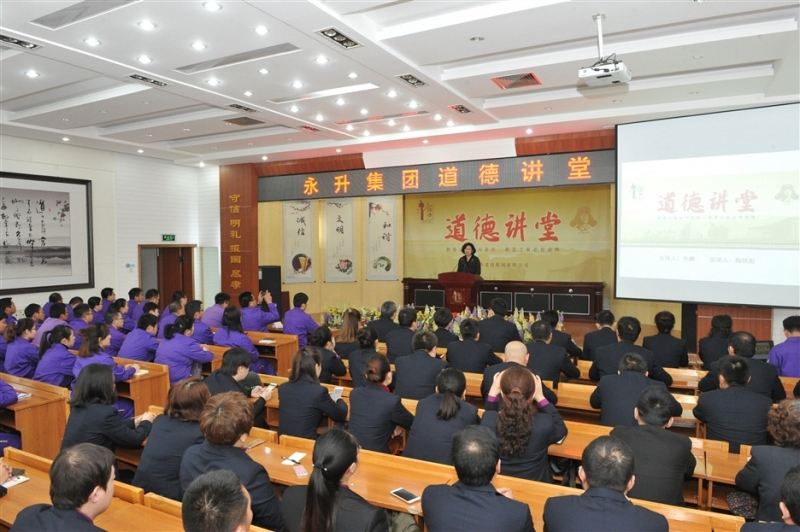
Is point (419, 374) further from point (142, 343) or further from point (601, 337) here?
point (142, 343)

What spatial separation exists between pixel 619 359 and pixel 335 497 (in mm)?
3183

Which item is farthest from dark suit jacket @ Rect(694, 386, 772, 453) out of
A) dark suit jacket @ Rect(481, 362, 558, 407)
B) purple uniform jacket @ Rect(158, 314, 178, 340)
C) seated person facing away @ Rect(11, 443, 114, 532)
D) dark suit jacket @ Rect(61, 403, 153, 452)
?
purple uniform jacket @ Rect(158, 314, 178, 340)

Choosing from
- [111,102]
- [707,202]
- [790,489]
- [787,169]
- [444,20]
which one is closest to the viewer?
[790,489]

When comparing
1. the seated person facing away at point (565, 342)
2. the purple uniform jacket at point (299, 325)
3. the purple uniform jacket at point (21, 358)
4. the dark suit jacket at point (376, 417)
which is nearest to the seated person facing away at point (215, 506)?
the dark suit jacket at point (376, 417)

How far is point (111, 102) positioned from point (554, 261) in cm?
888

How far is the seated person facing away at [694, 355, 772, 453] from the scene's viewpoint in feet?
10.2

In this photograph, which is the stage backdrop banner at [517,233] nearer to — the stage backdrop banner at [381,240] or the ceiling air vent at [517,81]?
the stage backdrop banner at [381,240]

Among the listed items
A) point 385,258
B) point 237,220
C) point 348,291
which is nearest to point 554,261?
point 385,258

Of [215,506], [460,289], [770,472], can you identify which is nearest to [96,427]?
[215,506]

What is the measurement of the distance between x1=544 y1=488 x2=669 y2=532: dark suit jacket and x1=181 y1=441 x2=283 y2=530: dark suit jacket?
115 cm

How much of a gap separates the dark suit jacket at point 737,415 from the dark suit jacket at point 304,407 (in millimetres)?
2323

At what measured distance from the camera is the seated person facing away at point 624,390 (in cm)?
335

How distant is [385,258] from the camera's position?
1221 cm

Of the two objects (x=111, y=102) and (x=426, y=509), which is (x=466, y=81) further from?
(x=426, y=509)
